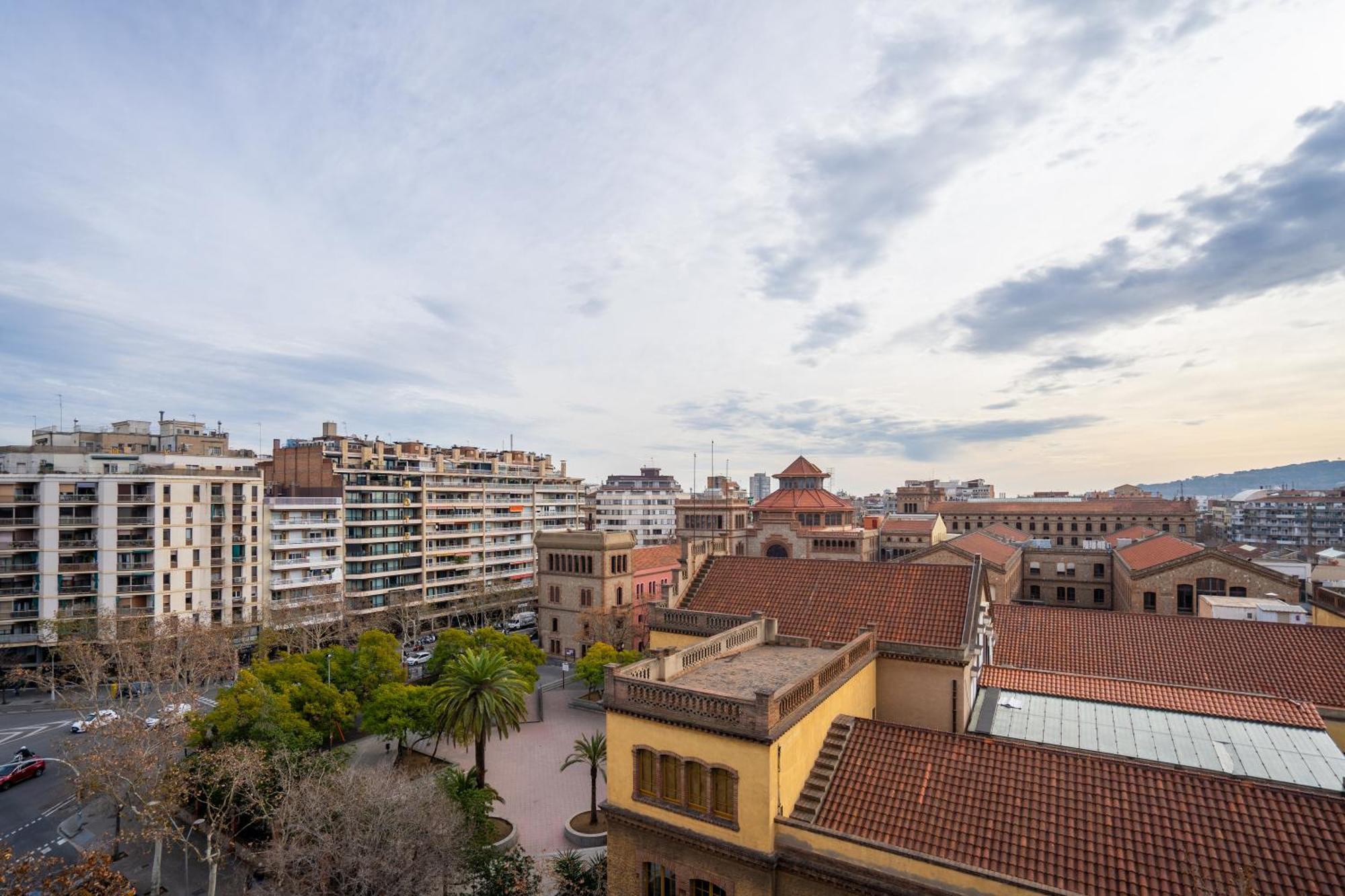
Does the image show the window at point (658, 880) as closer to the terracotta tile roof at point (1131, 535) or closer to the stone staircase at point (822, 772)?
the stone staircase at point (822, 772)

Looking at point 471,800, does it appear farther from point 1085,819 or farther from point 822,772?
point 1085,819

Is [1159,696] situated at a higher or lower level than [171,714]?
higher

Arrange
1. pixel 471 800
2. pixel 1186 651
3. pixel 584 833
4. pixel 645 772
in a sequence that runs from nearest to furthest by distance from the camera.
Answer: pixel 645 772
pixel 471 800
pixel 1186 651
pixel 584 833

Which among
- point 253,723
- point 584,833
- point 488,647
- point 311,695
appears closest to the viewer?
point 584,833

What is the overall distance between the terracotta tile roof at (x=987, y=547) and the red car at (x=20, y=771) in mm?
62752

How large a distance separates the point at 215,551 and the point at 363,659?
3295 centimetres

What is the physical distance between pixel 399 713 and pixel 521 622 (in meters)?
43.2

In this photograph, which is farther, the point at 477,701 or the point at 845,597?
the point at 477,701

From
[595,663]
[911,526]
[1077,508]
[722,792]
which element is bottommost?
[595,663]

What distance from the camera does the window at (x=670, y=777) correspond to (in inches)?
691

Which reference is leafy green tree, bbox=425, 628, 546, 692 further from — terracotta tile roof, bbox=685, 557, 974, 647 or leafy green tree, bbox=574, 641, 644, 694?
terracotta tile roof, bbox=685, 557, 974, 647

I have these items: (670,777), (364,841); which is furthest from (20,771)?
(670,777)

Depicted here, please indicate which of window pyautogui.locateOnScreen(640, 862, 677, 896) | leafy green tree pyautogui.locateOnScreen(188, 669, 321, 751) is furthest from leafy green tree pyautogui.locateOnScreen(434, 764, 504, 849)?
window pyautogui.locateOnScreen(640, 862, 677, 896)

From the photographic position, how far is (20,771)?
36.1 m
